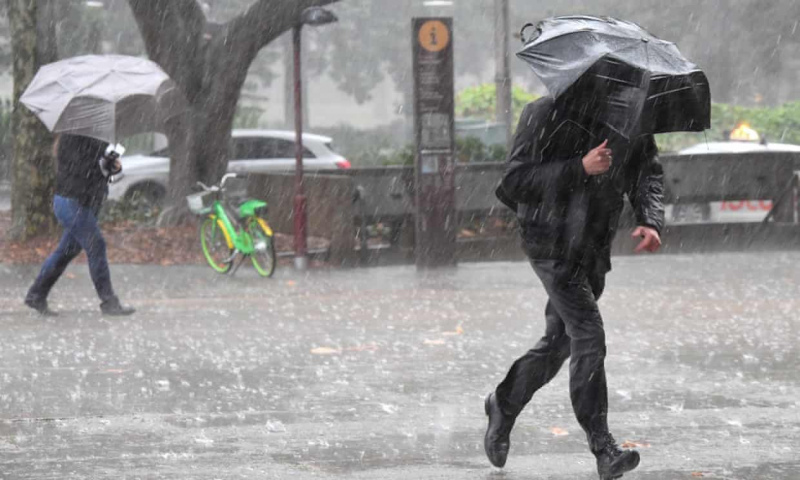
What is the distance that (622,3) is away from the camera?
2078 inches

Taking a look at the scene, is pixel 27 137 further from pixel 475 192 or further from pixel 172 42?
pixel 475 192

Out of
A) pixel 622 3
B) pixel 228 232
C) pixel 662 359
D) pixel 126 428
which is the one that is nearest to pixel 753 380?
pixel 662 359

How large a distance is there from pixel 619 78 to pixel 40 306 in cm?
743

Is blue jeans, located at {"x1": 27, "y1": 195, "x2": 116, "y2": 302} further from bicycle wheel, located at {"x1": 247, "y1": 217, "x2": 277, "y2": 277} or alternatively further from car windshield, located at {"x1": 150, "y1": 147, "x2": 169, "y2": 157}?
car windshield, located at {"x1": 150, "y1": 147, "x2": 169, "y2": 157}

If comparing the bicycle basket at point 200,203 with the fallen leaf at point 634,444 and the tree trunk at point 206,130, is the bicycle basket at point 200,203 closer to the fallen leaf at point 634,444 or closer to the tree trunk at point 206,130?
the tree trunk at point 206,130

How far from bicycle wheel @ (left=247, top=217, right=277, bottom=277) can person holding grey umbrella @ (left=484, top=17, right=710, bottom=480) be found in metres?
9.08

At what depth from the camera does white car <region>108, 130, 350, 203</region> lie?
25516mm

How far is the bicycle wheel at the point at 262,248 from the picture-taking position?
15039 mm

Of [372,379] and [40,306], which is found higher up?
[372,379]

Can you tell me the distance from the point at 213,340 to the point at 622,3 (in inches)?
1739

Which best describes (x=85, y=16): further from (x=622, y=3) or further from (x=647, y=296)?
(x=647, y=296)

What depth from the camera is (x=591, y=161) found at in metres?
5.72

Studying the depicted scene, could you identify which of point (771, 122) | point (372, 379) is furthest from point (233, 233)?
point (771, 122)

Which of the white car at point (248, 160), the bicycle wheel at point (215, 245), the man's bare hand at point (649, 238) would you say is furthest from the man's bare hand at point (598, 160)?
the white car at point (248, 160)
